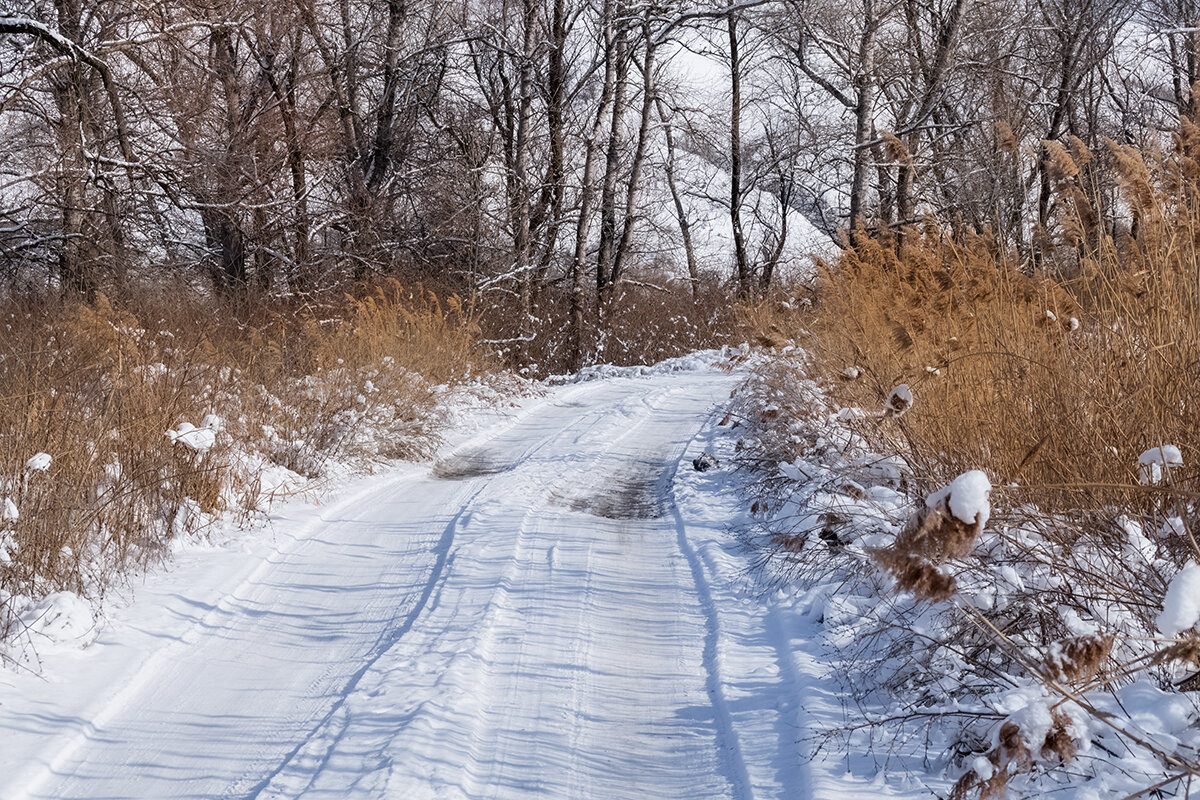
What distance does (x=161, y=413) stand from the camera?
5.41m

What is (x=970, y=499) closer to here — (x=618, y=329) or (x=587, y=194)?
(x=587, y=194)

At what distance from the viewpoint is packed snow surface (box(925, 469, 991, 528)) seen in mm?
1404

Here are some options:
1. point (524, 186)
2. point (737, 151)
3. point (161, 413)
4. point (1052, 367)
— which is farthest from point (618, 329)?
point (1052, 367)

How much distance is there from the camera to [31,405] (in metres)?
4.64

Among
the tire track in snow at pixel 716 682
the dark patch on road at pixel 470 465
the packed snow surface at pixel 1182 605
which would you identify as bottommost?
the tire track in snow at pixel 716 682

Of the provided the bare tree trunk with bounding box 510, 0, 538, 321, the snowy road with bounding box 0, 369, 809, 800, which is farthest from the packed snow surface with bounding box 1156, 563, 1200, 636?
the bare tree trunk with bounding box 510, 0, 538, 321

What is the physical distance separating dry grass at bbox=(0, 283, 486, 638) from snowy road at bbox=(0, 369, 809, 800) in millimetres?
429

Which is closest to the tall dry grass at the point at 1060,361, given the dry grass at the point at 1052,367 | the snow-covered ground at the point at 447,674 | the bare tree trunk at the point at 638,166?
the dry grass at the point at 1052,367

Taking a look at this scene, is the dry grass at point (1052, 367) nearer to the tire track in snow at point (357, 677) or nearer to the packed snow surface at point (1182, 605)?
the packed snow surface at point (1182, 605)

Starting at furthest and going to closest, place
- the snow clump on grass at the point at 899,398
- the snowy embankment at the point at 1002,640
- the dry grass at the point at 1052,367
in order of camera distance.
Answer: the dry grass at the point at 1052,367 < the snow clump on grass at the point at 899,398 < the snowy embankment at the point at 1002,640

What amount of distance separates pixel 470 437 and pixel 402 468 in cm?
158

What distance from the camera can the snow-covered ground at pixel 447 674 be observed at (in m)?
2.71

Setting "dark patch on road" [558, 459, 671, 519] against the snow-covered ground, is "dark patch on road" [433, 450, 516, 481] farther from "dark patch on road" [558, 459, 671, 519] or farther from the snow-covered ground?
the snow-covered ground

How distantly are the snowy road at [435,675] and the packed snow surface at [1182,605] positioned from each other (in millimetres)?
1456
